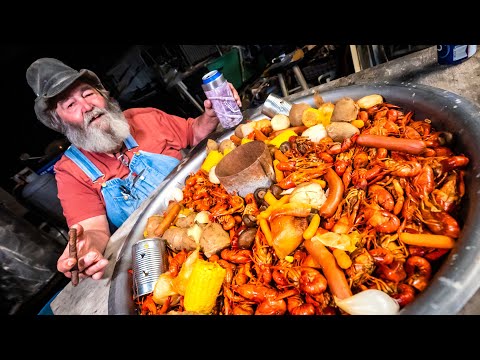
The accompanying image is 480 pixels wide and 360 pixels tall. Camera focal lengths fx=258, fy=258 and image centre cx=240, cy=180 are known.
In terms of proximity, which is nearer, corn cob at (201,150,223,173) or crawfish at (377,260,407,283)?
crawfish at (377,260,407,283)

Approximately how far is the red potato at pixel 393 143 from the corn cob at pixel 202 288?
1.64m

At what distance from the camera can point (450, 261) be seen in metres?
1.28

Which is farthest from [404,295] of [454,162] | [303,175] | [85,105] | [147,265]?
[85,105]

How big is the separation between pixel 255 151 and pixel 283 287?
1.25m

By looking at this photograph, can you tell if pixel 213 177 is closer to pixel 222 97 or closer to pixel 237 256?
pixel 237 256

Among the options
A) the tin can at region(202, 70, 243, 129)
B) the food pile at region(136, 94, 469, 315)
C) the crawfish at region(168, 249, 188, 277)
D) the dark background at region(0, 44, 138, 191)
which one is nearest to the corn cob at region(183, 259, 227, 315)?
the food pile at region(136, 94, 469, 315)

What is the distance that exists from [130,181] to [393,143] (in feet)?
11.5

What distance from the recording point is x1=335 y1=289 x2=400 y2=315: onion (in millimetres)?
1364

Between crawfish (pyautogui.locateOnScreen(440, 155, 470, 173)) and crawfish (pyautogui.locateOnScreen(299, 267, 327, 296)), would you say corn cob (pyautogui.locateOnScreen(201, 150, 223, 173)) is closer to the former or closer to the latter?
crawfish (pyautogui.locateOnScreen(299, 267, 327, 296))

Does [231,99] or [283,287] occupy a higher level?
[231,99]

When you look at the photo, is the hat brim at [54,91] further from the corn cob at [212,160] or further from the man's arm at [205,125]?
the corn cob at [212,160]

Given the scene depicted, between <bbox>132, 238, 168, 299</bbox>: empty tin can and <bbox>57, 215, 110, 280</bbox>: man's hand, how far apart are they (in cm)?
45
